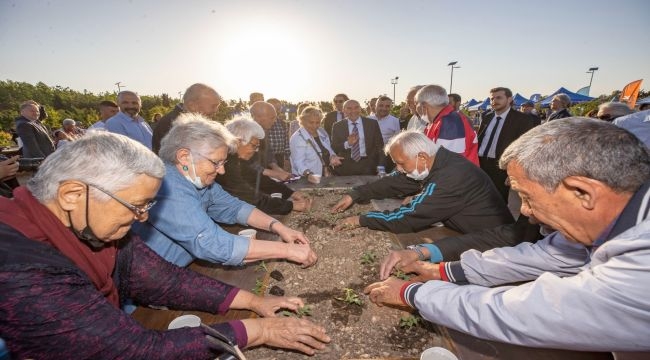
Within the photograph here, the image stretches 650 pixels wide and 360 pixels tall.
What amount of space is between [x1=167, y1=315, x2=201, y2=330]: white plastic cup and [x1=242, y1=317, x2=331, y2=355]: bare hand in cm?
27

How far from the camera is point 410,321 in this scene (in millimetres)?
Answer: 1575

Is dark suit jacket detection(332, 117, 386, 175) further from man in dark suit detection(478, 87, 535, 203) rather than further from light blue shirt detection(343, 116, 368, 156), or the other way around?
man in dark suit detection(478, 87, 535, 203)

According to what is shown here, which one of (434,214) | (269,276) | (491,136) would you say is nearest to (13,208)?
(269,276)

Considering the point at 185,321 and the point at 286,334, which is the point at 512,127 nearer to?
the point at 286,334

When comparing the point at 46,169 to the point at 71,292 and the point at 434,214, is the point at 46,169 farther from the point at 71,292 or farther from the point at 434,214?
the point at 434,214

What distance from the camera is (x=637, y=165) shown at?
1.09 metres

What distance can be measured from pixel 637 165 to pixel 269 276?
6.47ft

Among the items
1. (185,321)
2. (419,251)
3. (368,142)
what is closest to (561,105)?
(368,142)

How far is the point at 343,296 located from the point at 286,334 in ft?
1.76

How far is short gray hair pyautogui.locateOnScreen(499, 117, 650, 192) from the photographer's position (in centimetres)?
109

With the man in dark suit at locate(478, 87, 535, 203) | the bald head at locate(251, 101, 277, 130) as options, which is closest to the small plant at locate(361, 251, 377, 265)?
the bald head at locate(251, 101, 277, 130)

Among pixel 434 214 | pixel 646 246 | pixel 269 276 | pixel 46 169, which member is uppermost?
pixel 46 169

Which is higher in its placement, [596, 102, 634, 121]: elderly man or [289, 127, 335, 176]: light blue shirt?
[596, 102, 634, 121]: elderly man

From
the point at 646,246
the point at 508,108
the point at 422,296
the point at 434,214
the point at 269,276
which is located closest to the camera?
the point at 646,246
